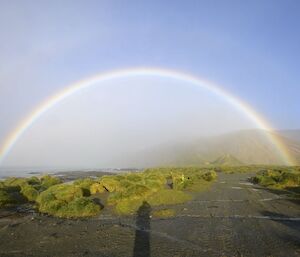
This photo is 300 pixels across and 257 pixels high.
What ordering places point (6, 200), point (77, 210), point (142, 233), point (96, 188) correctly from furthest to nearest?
point (96, 188) < point (6, 200) < point (77, 210) < point (142, 233)

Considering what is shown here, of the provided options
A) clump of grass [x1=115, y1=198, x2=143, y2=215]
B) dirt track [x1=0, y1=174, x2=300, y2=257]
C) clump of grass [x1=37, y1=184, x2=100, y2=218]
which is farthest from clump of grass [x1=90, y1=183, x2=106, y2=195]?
dirt track [x1=0, y1=174, x2=300, y2=257]

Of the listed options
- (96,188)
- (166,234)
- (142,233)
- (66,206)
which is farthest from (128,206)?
(96,188)

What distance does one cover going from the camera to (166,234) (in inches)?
767

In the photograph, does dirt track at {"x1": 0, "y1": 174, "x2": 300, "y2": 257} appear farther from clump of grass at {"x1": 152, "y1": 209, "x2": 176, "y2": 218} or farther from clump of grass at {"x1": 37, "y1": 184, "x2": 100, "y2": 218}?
clump of grass at {"x1": 37, "y1": 184, "x2": 100, "y2": 218}

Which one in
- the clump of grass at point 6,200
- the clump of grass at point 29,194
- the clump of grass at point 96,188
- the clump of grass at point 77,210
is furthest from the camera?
the clump of grass at point 96,188

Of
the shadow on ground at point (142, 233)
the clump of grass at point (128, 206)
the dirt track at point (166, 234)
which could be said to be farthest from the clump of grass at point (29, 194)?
the shadow on ground at point (142, 233)

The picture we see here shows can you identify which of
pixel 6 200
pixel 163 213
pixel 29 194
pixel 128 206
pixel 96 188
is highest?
pixel 96 188

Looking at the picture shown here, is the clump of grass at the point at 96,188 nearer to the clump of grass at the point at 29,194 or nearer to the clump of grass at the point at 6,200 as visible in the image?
the clump of grass at the point at 29,194

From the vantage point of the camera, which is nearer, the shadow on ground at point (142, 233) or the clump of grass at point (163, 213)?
the shadow on ground at point (142, 233)

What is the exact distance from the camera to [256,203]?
30828 mm

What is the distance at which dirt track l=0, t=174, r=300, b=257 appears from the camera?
16.2 m

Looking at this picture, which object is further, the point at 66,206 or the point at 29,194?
the point at 29,194

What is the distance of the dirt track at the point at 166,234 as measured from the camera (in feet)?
53.2

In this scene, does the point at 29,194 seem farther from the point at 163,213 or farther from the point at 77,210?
the point at 163,213
